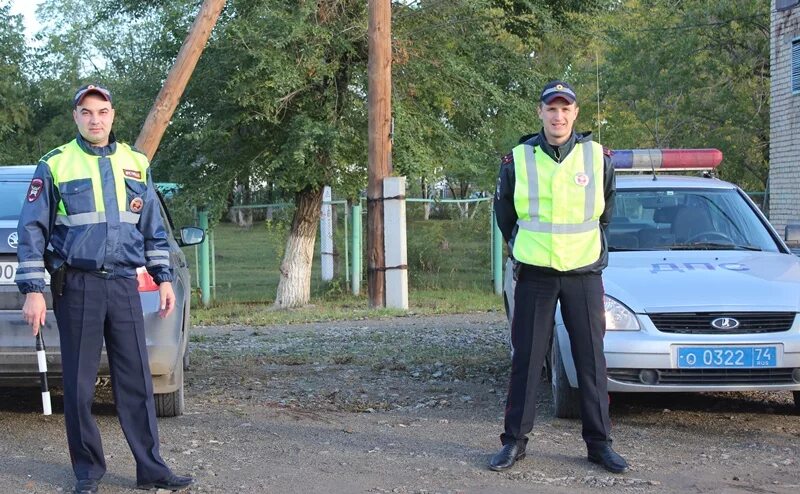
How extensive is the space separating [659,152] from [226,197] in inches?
395

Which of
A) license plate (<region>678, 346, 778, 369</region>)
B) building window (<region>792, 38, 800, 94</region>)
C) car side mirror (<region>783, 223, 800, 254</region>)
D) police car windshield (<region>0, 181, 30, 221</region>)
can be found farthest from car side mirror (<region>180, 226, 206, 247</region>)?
building window (<region>792, 38, 800, 94</region>)

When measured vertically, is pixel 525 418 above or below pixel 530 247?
below

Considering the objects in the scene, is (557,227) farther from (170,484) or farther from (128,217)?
(170,484)

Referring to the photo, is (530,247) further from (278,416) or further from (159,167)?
(159,167)

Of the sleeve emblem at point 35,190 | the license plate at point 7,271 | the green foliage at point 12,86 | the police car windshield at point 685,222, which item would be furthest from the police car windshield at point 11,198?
the green foliage at point 12,86

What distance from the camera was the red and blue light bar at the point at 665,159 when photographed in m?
→ 8.09

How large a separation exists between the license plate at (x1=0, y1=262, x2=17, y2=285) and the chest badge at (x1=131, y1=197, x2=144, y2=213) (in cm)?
132

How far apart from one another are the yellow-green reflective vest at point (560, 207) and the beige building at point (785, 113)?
1283cm

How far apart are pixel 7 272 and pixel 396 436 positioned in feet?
7.69

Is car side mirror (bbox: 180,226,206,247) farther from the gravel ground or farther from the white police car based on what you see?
the white police car

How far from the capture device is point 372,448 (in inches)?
230

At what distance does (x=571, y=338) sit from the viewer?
5.45 m

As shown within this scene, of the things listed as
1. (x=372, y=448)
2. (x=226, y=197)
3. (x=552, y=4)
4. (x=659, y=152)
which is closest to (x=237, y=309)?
(x=226, y=197)

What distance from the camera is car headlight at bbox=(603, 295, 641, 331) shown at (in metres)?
6.10
